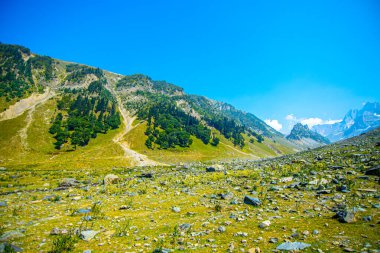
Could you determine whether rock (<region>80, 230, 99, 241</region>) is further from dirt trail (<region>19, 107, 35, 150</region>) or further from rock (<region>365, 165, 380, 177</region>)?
dirt trail (<region>19, 107, 35, 150</region>)

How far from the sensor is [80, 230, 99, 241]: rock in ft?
35.8

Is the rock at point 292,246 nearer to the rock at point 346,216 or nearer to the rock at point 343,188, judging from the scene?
the rock at point 346,216

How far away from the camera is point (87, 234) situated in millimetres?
11219

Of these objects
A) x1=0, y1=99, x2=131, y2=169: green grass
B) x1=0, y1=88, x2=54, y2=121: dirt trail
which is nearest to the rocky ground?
x1=0, y1=99, x2=131, y2=169: green grass

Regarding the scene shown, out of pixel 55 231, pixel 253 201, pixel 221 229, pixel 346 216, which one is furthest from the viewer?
pixel 253 201

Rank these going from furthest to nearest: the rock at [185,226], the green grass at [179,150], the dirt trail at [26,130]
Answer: the green grass at [179,150] → the dirt trail at [26,130] → the rock at [185,226]

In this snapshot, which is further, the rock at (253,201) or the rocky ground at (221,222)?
the rock at (253,201)

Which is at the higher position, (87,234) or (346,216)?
(346,216)

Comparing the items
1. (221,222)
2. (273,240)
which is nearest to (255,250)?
(273,240)

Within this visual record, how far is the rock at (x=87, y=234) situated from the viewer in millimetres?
10909

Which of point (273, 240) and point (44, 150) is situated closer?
point (273, 240)

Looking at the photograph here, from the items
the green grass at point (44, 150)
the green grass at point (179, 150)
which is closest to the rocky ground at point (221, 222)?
the green grass at point (44, 150)

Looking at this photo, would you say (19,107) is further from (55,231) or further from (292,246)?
(292,246)

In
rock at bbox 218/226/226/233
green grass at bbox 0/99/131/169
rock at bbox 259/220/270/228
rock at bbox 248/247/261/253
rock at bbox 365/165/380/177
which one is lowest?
green grass at bbox 0/99/131/169
